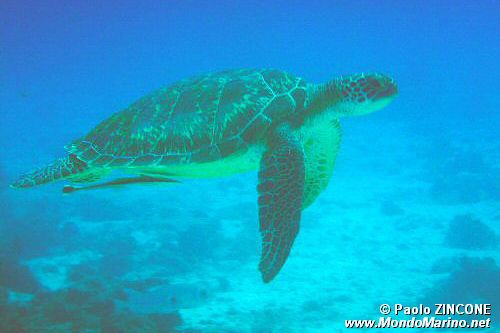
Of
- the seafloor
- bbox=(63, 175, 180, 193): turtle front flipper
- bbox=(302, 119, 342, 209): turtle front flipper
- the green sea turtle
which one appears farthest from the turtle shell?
the seafloor

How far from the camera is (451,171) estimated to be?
20484 mm

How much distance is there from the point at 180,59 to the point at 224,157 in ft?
438

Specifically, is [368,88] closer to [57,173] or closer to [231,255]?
[57,173]

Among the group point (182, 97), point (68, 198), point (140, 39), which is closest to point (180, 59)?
point (140, 39)

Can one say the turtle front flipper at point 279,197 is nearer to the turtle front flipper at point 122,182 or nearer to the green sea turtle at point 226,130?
the green sea turtle at point 226,130

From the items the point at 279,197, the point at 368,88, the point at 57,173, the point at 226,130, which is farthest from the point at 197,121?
the point at 368,88

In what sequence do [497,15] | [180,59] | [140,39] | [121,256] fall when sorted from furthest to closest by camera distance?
[180,59]
[140,39]
[497,15]
[121,256]

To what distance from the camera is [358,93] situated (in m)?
4.63

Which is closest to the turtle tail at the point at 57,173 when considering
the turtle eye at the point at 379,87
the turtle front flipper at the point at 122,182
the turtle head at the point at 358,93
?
the turtle front flipper at the point at 122,182

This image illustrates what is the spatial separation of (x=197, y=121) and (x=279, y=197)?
60.1 inches

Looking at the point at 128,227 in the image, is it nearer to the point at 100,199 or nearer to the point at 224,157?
the point at 100,199

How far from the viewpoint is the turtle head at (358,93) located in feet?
14.8

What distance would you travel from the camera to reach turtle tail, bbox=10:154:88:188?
489cm

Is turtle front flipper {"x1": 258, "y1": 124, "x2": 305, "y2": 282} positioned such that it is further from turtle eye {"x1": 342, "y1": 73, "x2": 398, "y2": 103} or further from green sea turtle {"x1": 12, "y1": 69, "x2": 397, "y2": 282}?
turtle eye {"x1": 342, "y1": 73, "x2": 398, "y2": 103}
